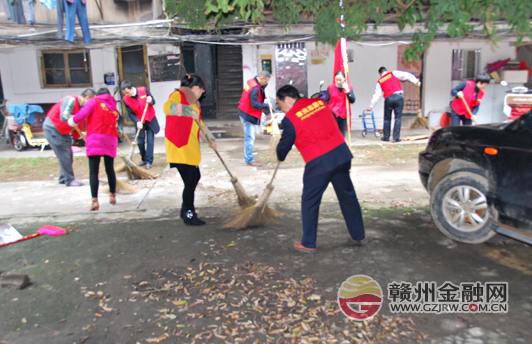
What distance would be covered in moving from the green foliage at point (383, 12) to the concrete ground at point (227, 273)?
6.77 ft

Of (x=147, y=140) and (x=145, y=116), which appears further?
(x=147, y=140)

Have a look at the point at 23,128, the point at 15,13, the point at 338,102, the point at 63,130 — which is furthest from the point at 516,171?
the point at 15,13

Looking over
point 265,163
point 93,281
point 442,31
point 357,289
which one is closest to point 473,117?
point 442,31

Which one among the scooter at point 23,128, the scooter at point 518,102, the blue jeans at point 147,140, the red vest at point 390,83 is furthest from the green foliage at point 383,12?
the scooter at point 23,128

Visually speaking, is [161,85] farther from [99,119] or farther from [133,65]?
[99,119]

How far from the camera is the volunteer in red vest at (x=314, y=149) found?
390 cm

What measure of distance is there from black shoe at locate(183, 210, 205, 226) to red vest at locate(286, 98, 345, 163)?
1786 millimetres

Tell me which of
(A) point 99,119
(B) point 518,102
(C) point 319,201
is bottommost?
(C) point 319,201

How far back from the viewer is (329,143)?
3936 mm

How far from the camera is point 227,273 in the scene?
3.78 meters

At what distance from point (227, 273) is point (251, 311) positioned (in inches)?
26.2

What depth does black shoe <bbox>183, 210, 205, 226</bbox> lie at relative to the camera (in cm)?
500

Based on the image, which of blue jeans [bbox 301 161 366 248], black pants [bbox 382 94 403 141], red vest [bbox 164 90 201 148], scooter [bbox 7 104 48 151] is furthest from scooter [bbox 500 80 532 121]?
scooter [bbox 7 104 48 151]

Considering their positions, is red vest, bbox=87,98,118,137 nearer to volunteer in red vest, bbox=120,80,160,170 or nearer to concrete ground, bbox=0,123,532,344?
concrete ground, bbox=0,123,532,344
